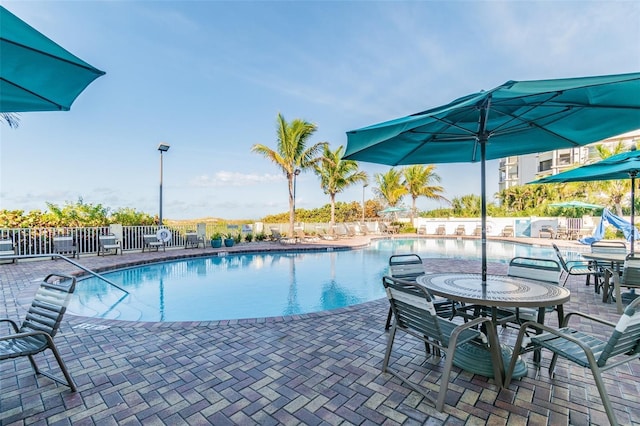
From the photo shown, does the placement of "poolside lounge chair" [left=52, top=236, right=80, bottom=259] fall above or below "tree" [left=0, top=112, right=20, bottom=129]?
below

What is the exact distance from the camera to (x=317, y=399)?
2.21 m

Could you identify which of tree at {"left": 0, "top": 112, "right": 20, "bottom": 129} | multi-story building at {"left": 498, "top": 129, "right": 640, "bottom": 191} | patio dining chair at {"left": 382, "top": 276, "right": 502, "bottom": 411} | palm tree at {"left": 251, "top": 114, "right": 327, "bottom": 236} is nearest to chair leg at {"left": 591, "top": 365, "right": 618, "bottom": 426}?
patio dining chair at {"left": 382, "top": 276, "right": 502, "bottom": 411}

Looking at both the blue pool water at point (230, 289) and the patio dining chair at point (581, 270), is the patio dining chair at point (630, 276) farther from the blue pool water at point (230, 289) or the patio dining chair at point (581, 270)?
the blue pool water at point (230, 289)

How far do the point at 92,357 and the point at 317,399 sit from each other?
2372 millimetres

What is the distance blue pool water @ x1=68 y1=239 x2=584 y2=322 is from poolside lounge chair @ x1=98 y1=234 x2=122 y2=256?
213 cm

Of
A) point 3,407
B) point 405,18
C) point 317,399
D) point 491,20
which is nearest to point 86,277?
point 3,407

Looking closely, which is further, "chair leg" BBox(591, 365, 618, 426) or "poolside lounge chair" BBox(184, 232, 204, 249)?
"poolside lounge chair" BBox(184, 232, 204, 249)

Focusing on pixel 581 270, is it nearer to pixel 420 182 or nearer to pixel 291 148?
pixel 291 148

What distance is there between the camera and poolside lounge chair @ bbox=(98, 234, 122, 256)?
10.3m

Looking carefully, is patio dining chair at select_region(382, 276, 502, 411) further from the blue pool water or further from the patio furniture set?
the blue pool water

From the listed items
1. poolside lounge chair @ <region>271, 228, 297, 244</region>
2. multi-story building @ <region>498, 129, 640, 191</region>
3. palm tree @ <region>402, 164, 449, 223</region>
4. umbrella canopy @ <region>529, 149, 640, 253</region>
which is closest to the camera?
umbrella canopy @ <region>529, 149, 640, 253</region>

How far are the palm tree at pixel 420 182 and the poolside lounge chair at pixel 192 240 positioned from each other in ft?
54.2

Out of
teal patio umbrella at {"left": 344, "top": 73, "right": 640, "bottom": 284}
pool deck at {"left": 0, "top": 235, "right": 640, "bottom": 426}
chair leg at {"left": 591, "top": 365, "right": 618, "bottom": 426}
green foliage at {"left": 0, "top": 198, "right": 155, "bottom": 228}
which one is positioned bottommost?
pool deck at {"left": 0, "top": 235, "right": 640, "bottom": 426}

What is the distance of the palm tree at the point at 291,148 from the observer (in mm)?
15711
